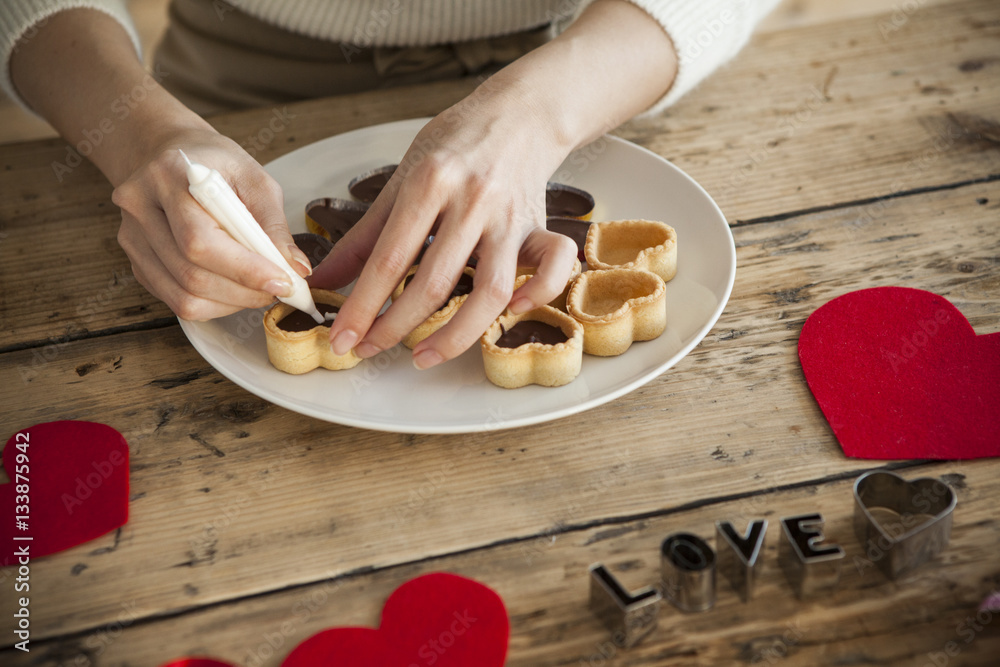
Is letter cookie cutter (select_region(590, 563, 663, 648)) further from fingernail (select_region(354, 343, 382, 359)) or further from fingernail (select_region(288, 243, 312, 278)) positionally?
fingernail (select_region(288, 243, 312, 278))

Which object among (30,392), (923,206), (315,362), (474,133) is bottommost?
(30,392)

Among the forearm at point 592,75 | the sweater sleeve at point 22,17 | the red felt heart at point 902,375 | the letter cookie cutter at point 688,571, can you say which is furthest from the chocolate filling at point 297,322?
the sweater sleeve at point 22,17

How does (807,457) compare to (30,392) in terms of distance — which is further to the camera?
(30,392)

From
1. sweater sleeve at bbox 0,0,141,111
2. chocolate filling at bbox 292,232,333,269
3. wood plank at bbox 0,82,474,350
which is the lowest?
wood plank at bbox 0,82,474,350

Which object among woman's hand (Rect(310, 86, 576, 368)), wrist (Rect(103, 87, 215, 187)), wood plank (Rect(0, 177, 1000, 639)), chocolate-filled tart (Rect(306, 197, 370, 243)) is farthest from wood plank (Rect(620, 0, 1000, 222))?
wrist (Rect(103, 87, 215, 187))

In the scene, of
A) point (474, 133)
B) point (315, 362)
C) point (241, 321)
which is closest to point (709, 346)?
point (474, 133)

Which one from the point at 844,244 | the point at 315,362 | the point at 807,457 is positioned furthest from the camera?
the point at 844,244

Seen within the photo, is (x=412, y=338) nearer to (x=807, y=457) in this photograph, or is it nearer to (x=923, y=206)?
(x=807, y=457)
